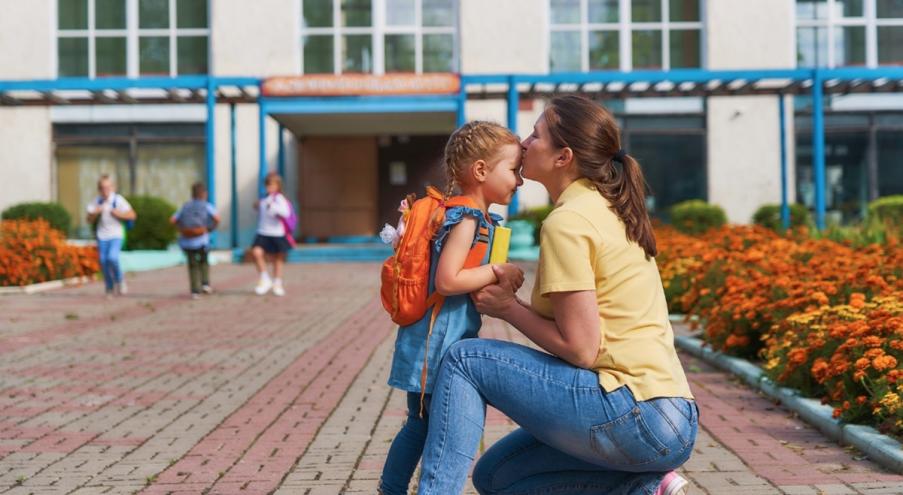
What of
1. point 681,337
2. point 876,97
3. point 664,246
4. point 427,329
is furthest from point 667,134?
point 427,329

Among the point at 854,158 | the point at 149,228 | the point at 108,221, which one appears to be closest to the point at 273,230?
the point at 108,221

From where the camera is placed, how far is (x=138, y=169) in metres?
27.3

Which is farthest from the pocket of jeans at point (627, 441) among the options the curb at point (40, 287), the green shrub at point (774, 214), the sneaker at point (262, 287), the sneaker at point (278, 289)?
the green shrub at point (774, 214)

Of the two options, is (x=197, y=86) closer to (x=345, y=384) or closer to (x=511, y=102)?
(x=511, y=102)

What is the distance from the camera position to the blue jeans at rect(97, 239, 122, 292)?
14.7m

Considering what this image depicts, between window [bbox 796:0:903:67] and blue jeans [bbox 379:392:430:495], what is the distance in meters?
25.8

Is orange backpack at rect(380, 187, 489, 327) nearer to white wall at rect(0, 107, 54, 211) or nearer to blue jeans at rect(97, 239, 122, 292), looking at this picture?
blue jeans at rect(97, 239, 122, 292)

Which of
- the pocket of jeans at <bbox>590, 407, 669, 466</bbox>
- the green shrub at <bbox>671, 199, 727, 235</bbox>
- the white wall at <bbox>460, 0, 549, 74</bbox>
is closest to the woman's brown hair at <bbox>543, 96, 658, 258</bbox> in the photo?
the pocket of jeans at <bbox>590, 407, 669, 466</bbox>

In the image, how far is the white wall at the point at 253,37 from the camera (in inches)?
1049

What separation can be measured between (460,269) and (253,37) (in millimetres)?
24653

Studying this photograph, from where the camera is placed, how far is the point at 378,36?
26703 mm

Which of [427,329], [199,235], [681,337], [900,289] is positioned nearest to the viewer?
[427,329]

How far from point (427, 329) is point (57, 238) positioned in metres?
16.2

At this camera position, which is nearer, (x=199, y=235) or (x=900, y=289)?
(x=900, y=289)
